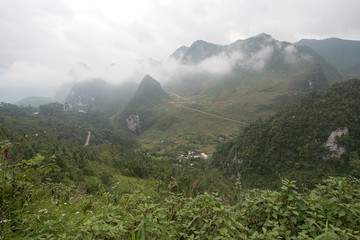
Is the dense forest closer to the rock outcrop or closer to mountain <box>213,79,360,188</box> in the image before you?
mountain <box>213,79,360,188</box>

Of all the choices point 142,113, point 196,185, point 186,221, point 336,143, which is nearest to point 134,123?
point 142,113

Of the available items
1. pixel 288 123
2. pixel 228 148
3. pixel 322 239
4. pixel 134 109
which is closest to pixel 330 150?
pixel 288 123

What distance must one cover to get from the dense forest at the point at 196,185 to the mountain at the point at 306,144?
0.29 metres

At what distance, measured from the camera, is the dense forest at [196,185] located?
103 inches

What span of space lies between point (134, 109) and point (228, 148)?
135887mm

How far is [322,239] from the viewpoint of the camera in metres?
2.10

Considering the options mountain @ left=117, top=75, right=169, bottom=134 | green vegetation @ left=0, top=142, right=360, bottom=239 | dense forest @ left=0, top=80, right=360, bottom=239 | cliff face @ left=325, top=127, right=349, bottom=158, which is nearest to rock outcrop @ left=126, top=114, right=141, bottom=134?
mountain @ left=117, top=75, right=169, bottom=134

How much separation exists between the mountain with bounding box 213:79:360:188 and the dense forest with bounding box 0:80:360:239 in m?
0.29

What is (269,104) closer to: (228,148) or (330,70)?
(228,148)

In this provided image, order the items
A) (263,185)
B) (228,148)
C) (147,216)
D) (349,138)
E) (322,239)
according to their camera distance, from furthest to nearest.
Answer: (228,148)
(263,185)
(349,138)
(147,216)
(322,239)

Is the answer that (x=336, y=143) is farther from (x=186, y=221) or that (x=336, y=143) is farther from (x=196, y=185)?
(x=186, y=221)

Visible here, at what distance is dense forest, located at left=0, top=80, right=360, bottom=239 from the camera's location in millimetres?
2613

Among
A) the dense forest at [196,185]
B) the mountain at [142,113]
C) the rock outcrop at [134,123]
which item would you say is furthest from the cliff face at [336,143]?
the rock outcrop at [134,123]

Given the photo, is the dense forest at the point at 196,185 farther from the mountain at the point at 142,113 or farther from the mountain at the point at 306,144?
the mountain at the point at 142,113
